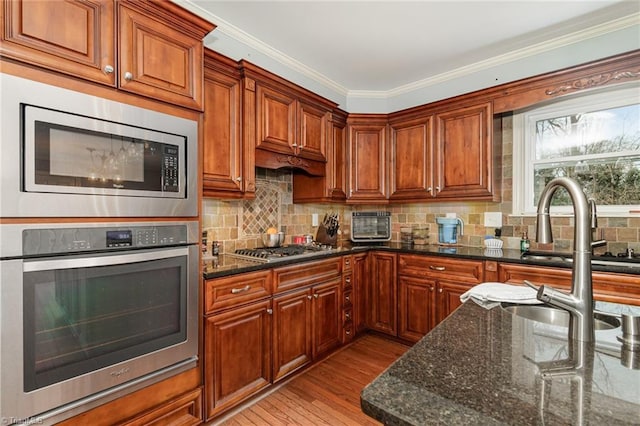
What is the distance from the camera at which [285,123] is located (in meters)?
2.60

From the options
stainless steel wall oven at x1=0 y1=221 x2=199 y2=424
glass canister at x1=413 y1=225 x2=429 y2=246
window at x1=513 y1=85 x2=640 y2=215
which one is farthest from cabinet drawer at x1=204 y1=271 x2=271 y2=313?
window at x1=513 y1=85 x2=640 y2=215

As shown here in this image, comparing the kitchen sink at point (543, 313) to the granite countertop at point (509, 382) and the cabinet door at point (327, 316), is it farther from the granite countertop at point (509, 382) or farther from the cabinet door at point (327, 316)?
the cabinet door at point (327, 316)

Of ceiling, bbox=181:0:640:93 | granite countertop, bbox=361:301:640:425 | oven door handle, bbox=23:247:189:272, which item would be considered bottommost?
granite countertop, bbox=361:301:640:425

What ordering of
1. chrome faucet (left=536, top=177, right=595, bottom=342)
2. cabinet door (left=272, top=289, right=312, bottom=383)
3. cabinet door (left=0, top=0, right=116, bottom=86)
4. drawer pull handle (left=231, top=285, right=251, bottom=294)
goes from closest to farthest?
1. chrome faucet (left=536, top=177, right=595, bottom=342)
2. cabinet door (left=0, top=0, right=116, bottom=86)
3. drawer pull handle (left=231, top=285, right=251, bottom=294)
4. cabinet door (left=272, top=289, right=312, bottom=383)

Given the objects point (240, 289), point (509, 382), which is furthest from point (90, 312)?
point (509, 382)

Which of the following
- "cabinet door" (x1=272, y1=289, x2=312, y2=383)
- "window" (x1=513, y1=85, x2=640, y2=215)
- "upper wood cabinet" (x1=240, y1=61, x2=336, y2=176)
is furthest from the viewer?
"window" (x1=513, y1=85, x2=640, y2=215)

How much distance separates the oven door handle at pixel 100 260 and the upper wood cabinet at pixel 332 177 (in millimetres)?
1641

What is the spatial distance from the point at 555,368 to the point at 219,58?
7.58 feet

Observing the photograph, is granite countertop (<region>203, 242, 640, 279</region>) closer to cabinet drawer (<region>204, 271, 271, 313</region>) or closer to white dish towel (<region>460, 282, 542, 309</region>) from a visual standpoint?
cabinet drawer (<region>204, 271, 271, 313</region>)

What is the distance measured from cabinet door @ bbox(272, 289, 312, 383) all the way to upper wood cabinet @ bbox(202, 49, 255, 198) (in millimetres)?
858

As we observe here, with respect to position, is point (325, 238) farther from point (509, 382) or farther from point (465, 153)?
point (509, 382)

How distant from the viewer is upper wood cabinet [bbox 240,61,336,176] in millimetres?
2350

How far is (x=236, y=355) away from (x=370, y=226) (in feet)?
6.43

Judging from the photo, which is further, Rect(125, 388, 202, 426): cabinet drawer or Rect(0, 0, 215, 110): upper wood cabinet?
Rect(125, 388, 202, 426): cabinet drawer
